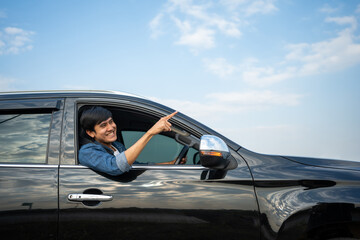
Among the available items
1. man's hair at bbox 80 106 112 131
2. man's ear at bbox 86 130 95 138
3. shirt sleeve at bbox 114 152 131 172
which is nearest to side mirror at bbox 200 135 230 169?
shirt sleeve at bbox 114 152 131 172

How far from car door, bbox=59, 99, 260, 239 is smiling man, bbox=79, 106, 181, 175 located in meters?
0.06

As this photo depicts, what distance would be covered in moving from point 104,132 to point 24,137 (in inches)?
24.3

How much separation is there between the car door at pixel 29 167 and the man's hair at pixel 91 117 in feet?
0.67

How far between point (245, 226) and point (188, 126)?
815 mm

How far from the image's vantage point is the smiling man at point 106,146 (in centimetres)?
215

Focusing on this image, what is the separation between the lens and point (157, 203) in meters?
2.10

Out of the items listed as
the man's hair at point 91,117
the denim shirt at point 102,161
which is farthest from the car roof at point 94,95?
the denim shirt at point 102,161

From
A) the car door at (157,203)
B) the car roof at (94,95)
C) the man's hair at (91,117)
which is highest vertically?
the car roof at (94,95)

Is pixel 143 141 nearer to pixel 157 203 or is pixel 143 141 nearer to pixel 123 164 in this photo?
pixel 123 164

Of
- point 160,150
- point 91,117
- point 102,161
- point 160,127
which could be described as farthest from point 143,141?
point 160,150

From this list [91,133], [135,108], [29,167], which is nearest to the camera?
[29,167]

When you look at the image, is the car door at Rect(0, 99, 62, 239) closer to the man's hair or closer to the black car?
the black car

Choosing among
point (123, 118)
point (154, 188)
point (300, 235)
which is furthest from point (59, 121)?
point (300, 235)

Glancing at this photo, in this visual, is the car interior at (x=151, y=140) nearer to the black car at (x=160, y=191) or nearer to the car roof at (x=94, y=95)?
the car roof at (x=94, y=95)
